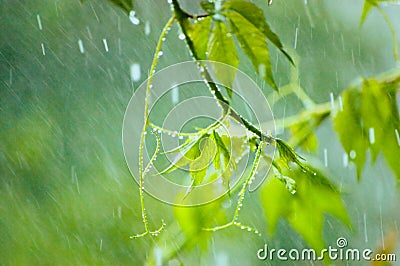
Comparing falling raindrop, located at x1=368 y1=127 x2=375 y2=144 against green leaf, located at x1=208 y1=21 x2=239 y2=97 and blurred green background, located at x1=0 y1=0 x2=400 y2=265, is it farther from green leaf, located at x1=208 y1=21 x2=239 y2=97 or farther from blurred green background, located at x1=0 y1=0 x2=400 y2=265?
blurred green background, located at x1=0 y1=0 x2=400 y2=265

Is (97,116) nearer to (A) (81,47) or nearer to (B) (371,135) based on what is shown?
(A) (81,47)

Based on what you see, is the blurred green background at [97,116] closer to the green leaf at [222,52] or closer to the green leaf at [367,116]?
the green leaf at [367,116]

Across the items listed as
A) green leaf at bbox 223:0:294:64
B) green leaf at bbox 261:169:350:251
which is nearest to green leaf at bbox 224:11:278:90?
green leaf at bbox 223:0:294:64

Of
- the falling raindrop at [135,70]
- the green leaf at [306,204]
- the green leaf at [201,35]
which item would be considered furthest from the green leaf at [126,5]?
the falling raindrop at [135,70]

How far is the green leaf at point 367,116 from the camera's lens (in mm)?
392

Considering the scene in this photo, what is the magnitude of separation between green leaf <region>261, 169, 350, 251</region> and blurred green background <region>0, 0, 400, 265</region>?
0.81 metres

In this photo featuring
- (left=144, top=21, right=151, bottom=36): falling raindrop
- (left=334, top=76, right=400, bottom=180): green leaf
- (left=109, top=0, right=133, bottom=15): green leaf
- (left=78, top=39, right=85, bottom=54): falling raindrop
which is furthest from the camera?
(left=78, top=39, right=85, bottom=54): falling raindrop

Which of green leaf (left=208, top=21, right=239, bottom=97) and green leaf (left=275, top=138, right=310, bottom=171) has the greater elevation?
green leaf (left=208, top=21, right=239, bottom=97)

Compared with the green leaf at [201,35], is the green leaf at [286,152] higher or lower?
lower

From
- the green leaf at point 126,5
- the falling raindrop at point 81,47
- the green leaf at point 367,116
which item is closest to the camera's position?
the green leaf at point 126,5

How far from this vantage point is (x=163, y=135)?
0.32 metres

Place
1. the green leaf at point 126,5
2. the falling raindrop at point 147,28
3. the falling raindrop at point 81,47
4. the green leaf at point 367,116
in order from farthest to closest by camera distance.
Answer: the falling raindrop at point 81,47 → the falling raindrop at point 147,28 → the green leaf at point 367,116 → the green leaf at point 126,5

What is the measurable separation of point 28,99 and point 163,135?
3.60ft

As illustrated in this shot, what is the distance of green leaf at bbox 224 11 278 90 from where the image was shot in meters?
0.23
